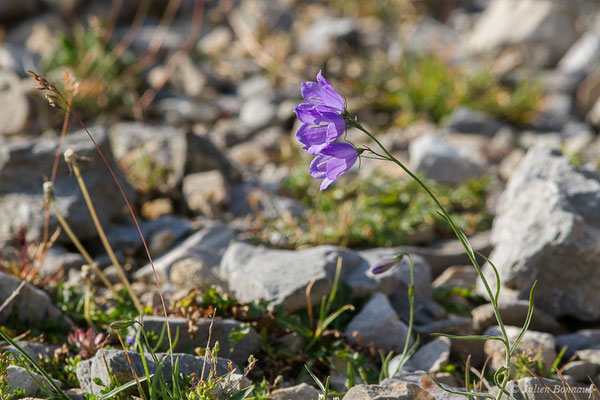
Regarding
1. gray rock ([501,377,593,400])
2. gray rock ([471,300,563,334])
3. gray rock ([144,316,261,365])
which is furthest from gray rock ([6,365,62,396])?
gray rock ([471,300,563,334])

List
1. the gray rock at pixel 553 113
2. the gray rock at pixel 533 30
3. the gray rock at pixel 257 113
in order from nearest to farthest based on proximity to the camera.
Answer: the gray rock at pixel 257 113 < the gray rock at pixel 553 113 < the gray rock at pixel 533 30

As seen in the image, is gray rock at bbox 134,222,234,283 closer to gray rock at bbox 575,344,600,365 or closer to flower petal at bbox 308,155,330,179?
flower petal at bbox 308,155,330,179

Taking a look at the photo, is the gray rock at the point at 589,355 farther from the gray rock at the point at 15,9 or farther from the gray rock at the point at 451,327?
the gray rock at the point at 15,9

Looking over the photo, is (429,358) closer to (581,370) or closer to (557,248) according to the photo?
(581,370)

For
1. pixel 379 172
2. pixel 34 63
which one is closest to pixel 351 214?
pixel 379 172

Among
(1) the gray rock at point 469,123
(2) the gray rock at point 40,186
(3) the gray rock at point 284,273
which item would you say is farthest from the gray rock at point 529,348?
(1) the gray rock at point 469,123

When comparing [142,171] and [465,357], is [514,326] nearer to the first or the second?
[465,357]
